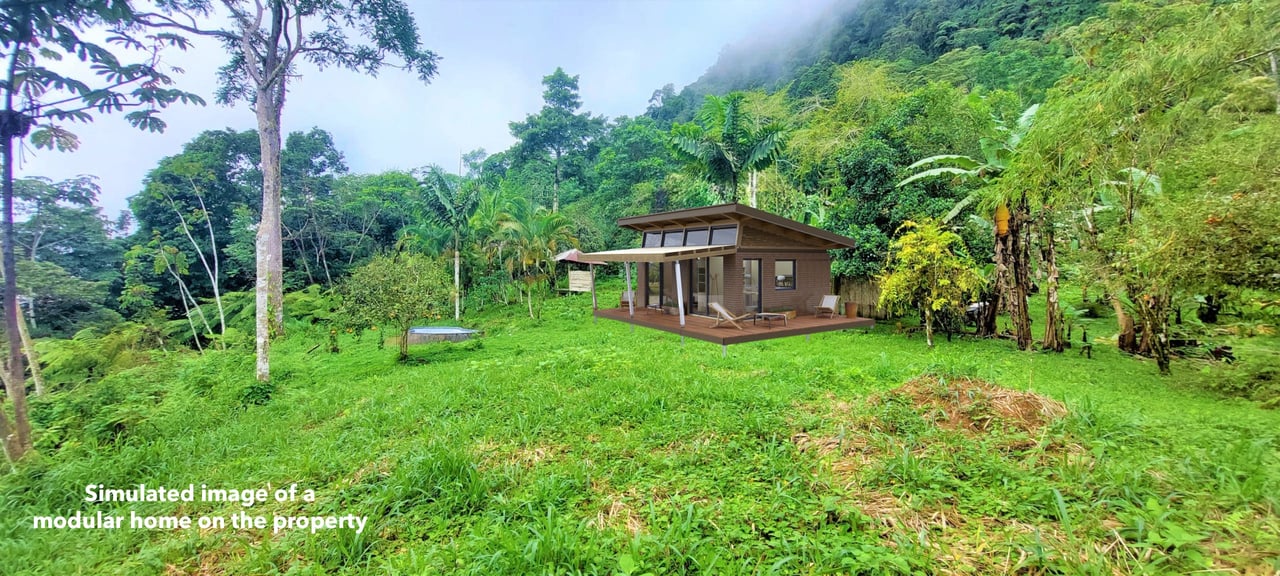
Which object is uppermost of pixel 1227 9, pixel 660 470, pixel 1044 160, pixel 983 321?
pixel 1227 9

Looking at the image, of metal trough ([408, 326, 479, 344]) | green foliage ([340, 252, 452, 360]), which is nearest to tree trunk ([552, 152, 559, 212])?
metal trough ([408, 326, 479, 344])

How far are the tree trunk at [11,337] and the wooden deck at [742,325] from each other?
8.76 metres

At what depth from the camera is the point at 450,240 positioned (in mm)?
19344

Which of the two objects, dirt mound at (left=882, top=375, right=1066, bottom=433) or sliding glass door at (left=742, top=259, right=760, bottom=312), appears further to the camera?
sliding glass door at (left=742, top=259, right=760, bottom=312)

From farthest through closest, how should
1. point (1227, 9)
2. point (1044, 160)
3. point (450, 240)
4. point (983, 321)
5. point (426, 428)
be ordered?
point (450, 240)
point (983, 321)
point (1044, 160)
point (1227, 9)
point (426, 428)

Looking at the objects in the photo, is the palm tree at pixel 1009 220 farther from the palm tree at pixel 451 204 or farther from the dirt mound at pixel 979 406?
the palm tree at pixel 451 204

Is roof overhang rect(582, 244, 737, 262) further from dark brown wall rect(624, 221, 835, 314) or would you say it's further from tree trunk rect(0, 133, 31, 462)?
tree trunk rect(0, 133, 31, 462)

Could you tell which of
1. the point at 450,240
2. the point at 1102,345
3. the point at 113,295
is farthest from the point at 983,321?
the point at 113,295

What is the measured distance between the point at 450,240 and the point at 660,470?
58.6ft

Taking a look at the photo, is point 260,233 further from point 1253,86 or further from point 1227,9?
point 1253,86

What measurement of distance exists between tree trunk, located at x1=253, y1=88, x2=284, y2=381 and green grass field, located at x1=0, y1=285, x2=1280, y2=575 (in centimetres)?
185

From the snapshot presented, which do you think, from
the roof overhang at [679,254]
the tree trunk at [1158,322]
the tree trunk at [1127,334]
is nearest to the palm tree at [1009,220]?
the tree trunk at [1127,334]

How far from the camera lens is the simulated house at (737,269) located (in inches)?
402

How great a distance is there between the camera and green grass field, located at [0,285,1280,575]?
9.20 ft
